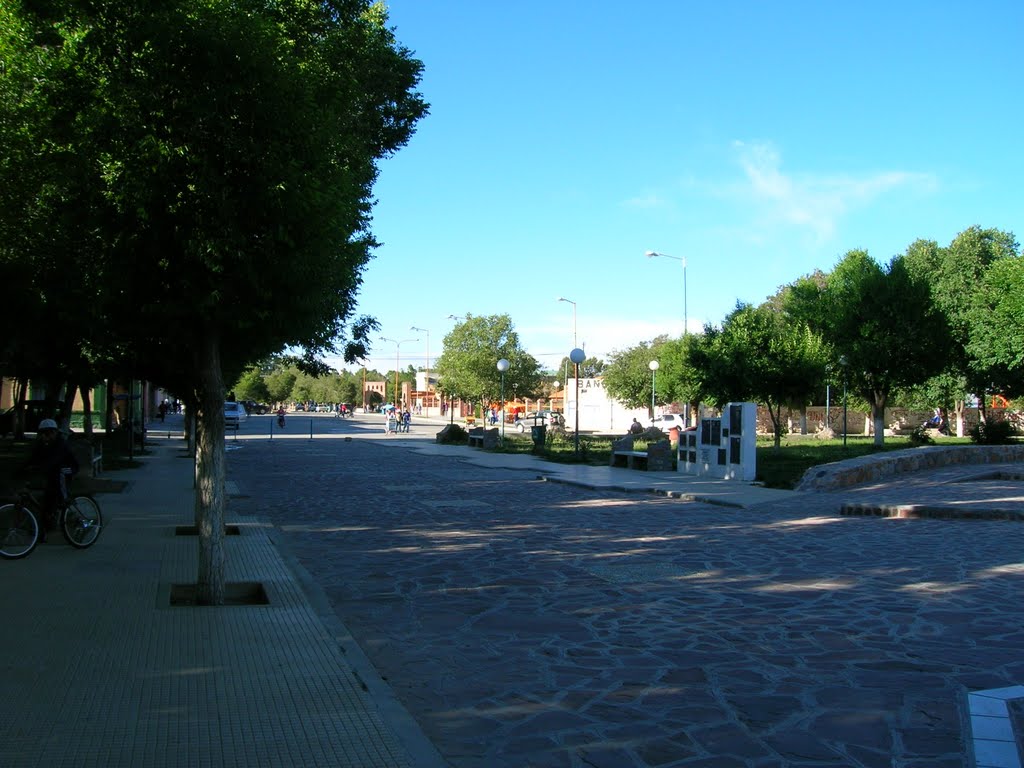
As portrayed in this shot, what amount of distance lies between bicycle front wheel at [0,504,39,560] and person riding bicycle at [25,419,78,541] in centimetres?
34

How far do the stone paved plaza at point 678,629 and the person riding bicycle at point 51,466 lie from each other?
2772 millimetres

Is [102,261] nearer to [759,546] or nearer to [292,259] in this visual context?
[292,259]

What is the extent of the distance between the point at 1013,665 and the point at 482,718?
3.72 m

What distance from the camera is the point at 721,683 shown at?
593 cm

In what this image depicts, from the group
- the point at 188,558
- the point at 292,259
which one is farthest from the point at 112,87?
the point at 188,558

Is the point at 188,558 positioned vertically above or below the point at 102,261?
below

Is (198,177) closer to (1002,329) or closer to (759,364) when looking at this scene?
(759,364)

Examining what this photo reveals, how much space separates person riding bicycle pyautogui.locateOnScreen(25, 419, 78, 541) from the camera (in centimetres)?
1052

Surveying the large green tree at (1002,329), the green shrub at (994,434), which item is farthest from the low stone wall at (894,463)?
the large green tree at (1002,329)

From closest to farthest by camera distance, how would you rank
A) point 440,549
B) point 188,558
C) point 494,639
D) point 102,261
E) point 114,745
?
point 114,745 → point 494,639 → point 102,261 → point 188,558 → point 440,549

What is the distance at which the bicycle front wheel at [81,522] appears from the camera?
34.8 ft

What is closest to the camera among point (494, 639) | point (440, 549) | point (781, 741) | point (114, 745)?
point (114, 745)

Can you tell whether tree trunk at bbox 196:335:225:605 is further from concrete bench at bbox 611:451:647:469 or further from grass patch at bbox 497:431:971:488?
concrete bench at bbox 611:451:647:469

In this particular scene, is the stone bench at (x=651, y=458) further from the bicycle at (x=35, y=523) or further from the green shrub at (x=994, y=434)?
the bicycle at (x=35, y=523)
